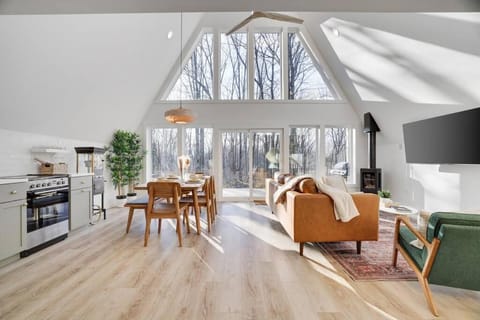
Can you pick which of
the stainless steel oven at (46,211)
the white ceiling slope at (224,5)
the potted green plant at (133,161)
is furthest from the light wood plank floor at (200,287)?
the potted green plant at (133,161)

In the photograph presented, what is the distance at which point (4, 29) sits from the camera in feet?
7.65

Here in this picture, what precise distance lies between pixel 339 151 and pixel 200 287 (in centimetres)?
547

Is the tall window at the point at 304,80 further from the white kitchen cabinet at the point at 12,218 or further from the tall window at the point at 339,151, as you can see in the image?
the white kitchen cabinet at the point at 12,218

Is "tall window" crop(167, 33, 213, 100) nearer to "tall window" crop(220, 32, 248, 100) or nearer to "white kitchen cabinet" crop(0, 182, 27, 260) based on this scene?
"tall window" crop(220, 32, 248, 100)

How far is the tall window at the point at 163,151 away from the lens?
6.45 m

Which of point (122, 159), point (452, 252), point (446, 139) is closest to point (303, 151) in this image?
point (446, 139)

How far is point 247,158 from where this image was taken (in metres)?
6.34

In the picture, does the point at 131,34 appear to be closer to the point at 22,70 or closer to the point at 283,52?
the point at 22,70

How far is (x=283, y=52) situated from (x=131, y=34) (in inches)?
154

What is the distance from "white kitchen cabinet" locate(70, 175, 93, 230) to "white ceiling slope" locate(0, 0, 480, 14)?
7.67ft

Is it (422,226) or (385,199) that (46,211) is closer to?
(422,226)

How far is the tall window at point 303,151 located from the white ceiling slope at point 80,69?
3.84m

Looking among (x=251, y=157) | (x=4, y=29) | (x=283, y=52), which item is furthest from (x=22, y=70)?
(x=283, y=52)

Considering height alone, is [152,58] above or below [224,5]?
above
